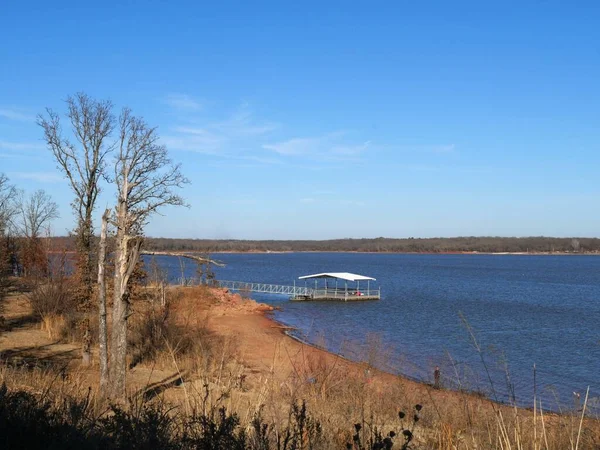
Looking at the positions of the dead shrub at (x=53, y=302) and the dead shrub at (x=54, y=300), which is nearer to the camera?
the dead shrub at (x=53, y=302)

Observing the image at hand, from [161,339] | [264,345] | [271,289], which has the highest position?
[161,339]

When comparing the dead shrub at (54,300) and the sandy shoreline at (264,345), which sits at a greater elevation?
the dead shrub at (54,300)

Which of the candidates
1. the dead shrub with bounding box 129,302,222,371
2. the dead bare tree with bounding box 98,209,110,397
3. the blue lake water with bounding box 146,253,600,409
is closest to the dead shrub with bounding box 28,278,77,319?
the dead shrub with bounding box 129,302,222,371

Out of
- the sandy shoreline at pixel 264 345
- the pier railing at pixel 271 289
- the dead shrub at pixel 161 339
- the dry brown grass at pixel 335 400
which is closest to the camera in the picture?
the dry brown grass at pixel 335 400

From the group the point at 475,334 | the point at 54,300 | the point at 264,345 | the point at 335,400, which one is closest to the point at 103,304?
the point at 335,400

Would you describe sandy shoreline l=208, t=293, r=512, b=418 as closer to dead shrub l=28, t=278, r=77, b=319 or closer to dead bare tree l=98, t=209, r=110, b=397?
dead bare tree l=98, t=209, r=110, b=397

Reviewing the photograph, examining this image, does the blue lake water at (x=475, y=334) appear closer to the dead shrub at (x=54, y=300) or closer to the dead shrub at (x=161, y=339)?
the dead shrub at (x=161, y=339)

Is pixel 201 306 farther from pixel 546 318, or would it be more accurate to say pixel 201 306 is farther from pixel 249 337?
pixel 546 318

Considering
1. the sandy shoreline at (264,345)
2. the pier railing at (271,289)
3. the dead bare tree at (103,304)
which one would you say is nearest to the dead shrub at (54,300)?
the sandy shoreline at (264,345)

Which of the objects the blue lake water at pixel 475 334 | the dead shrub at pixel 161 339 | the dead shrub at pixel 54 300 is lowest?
the blue lake water at pixel 475 334

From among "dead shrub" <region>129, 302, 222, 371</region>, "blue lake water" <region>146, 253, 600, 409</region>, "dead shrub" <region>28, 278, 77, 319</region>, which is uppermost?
"dead shrub" <region>28, 278, 77, 319</region>

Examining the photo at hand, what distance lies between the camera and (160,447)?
4348 mm

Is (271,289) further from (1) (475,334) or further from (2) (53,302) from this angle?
(2) (53,302)

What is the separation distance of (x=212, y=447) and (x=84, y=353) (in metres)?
14.2
